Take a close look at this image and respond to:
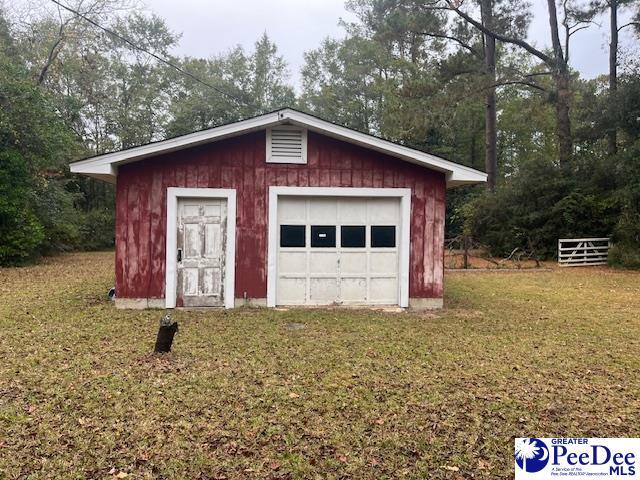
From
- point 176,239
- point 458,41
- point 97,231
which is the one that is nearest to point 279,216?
point 176,239

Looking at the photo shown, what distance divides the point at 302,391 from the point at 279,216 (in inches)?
178

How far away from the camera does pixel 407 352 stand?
5754 millimetres

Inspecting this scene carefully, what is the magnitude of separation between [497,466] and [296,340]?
3.45m

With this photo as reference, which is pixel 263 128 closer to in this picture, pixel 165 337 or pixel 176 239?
pixel 176 239

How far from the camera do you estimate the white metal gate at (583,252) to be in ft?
60.9

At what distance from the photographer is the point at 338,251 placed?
339 inches

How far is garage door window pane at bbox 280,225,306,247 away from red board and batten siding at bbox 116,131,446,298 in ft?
1.10

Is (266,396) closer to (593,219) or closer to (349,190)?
(349,190)

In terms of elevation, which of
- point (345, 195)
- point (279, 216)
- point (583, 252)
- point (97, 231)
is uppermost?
point (345, 195)

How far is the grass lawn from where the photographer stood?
3.19 meters

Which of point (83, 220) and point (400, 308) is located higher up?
point (83, 220)

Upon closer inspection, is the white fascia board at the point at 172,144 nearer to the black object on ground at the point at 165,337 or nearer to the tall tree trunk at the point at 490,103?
the black object on ground at the point at 165,337

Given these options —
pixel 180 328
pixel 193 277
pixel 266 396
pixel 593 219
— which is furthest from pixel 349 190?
pixel 593 219

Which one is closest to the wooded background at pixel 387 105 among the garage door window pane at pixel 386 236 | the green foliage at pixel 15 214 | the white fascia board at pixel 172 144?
the green foliage at pixel 15 214
